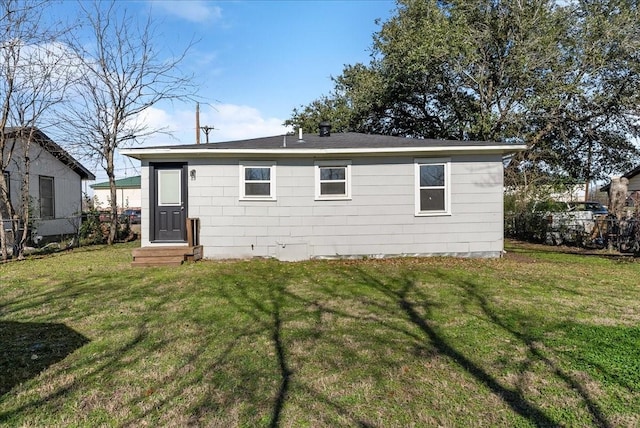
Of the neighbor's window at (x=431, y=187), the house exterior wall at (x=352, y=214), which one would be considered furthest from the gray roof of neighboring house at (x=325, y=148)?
the neighbor's window at (x=431, y=187)

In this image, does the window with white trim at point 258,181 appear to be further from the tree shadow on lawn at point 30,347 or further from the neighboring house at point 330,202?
the tree shadow on lawn at point 30,347

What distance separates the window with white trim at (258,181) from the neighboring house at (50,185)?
7.47 metres

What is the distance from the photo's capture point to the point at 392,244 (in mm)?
9367

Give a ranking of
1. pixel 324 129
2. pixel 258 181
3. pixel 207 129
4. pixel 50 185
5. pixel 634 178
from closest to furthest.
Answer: pixel 258 181 → pixel 324 129 → pixel 50 185 → pixel 634 178 → pixel 207 129

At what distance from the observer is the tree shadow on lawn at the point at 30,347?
10.6 ft

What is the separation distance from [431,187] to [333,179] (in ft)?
7.72

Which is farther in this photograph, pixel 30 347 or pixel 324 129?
pixel 324 129

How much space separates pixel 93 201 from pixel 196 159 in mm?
10245

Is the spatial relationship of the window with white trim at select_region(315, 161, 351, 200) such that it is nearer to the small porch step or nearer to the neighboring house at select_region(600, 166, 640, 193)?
the small porch step

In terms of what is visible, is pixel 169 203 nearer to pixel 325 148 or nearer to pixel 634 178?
pixel 325 148

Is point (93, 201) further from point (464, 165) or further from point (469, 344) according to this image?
point (469, 344)

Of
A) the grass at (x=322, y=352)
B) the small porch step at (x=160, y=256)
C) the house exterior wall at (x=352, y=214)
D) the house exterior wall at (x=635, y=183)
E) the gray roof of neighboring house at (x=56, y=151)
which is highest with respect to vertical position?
the gray roof of neighboring house at (x=56, y=151)

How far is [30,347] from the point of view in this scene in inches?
150

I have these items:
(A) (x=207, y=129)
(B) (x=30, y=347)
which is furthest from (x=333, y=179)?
(A) (x=207, y=129)
